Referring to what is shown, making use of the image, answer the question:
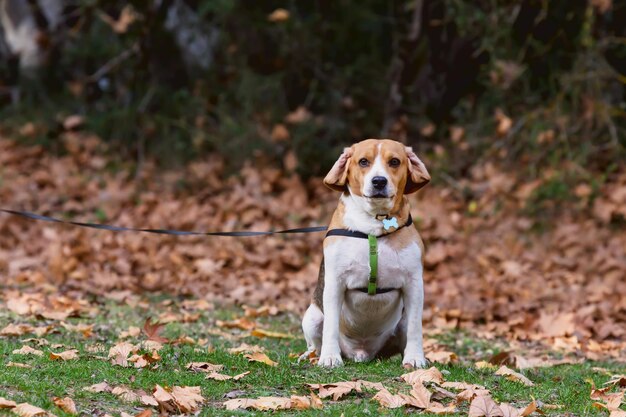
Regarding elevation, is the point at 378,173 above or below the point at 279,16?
below

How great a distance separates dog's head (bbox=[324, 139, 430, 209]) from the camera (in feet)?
16.1

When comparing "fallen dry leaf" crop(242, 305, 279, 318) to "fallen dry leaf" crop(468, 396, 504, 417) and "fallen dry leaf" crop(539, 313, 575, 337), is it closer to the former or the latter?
"fallen dry leaf" crop(539, 313, 575, 337)

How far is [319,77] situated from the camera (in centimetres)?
1462

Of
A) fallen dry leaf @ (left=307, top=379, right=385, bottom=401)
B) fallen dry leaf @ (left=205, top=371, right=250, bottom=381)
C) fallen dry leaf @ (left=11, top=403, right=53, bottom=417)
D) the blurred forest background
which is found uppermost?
the blurred forest background

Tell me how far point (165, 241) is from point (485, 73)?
5882mm

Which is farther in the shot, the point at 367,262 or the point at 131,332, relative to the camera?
the point at 131,332

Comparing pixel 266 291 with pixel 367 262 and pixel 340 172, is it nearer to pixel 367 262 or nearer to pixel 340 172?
pixel 340 172

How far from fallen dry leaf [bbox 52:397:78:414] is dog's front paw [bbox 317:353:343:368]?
1.65 meters

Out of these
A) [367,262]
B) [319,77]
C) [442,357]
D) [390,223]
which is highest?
[319,77]

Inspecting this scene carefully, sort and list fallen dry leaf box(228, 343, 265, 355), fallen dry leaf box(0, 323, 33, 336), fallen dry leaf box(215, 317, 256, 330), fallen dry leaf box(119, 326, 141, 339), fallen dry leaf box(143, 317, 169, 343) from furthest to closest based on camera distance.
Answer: fallen dry leaf box(215, 317, 256, 330), fallen dry leaf box(119, 326, 141, 339), fallen dry leaf box(143, 317, 169, 343), fallen dry leaf box(0, 323, 33, 336), fallen dry leaf box(228, 343, 265, 355)

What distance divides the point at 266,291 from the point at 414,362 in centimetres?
439

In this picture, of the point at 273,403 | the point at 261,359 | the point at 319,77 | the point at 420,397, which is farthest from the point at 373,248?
the point at 319,77

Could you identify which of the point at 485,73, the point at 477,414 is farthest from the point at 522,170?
the point at 477,414

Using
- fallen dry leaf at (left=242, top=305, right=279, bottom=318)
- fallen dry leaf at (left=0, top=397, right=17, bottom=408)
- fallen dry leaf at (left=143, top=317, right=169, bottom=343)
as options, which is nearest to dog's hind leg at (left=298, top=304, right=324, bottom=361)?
fallen dry leaf at (left=143, top=317, right=169, bottom=343)
